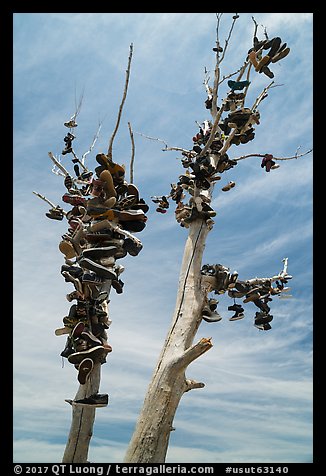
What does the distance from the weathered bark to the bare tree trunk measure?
89 cm

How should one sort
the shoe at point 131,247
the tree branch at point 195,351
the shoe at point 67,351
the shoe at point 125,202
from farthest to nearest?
1. the tree branch at point 195,351
2. the shoe at point 125,202
3. the shoe at point 131,247
4. the shoe at point 67,351

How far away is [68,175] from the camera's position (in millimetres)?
4469

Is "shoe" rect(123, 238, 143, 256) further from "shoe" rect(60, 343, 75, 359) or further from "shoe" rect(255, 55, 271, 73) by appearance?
"shoe" rect(255, 55, 271, 73)

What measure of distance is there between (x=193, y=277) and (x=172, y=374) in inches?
37.4

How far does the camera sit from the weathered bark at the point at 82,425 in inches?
105

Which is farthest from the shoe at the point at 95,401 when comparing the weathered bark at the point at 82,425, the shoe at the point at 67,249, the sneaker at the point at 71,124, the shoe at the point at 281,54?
the shoe at the point at 281,54

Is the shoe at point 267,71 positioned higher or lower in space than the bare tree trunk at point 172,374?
higher

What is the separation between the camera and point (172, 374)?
3.69 m

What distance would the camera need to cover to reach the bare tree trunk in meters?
3.50

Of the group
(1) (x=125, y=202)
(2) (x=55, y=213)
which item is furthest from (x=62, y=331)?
(2) (x=55, y=213)

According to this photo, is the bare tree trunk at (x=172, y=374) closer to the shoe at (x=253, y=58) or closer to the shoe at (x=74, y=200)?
the shoe at (x=74, y=200)

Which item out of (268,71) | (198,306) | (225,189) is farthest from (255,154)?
(198,306)

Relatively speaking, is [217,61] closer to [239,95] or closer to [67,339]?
[239,95]

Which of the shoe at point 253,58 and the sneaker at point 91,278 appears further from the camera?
the shoe at point 253,58
